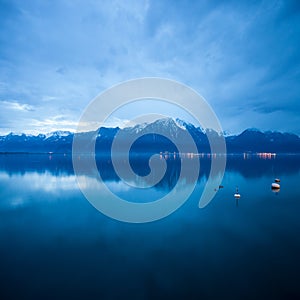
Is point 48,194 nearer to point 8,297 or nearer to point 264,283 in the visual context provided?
point 8,297

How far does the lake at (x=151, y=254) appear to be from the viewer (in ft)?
24.3

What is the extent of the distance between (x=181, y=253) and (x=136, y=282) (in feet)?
10.4

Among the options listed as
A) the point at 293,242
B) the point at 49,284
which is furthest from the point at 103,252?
the point at 293,242

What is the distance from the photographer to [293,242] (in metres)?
11.5

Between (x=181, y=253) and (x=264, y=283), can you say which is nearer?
(x=264, y=283)

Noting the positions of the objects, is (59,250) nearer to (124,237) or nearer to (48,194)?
(124,237)

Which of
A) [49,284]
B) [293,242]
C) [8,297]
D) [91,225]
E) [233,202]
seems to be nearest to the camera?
[8,297]

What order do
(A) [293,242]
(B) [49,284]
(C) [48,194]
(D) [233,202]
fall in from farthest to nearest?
1. (C) [48,194]
2. (D) [233,202]
3. (A) [293,242]
4. (B) [49,284]

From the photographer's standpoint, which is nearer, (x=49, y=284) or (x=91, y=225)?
(x=49, y=284)

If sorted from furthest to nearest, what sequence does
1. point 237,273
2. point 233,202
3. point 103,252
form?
1. point 233,202
2. point 103,252
3. point 237,273

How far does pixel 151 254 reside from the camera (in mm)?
10000

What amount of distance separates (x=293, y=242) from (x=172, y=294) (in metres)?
8.61

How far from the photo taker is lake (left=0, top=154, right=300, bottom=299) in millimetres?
7418

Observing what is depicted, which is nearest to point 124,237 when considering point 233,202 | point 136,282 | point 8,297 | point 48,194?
point 136,282
